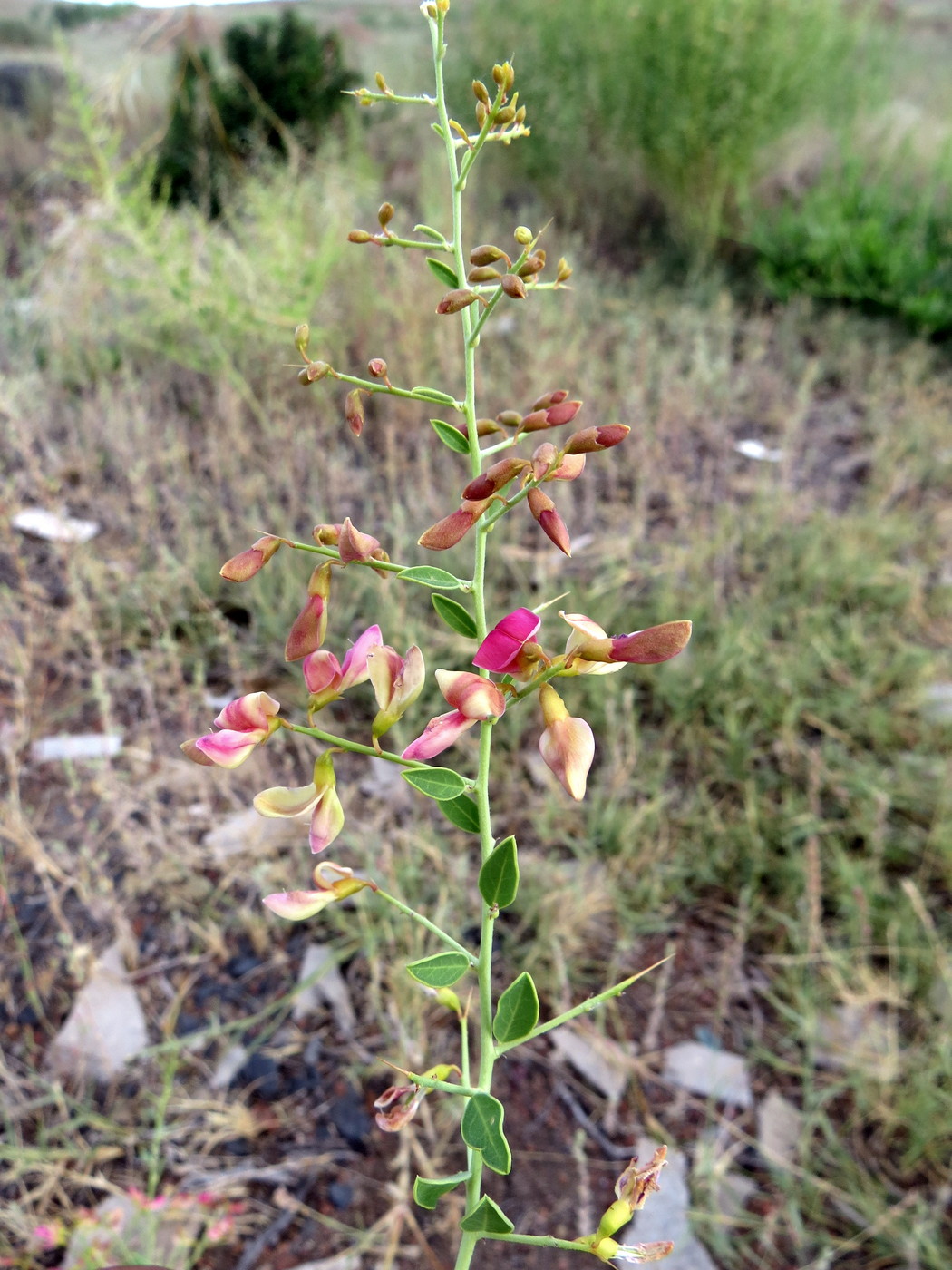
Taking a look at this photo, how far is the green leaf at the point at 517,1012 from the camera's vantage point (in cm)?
56

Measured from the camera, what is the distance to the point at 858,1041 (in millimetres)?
1493

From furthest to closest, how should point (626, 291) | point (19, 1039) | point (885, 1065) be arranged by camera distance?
point (626, 291) → point (19, 1039) → point (885, 1065)

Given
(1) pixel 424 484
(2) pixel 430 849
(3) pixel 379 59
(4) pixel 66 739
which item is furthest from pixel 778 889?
(3) pixel 379 59

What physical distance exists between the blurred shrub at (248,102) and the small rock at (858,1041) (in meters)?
4.74

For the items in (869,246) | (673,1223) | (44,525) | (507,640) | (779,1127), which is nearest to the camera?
(507,640)

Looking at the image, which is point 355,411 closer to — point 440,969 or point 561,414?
point 561,414

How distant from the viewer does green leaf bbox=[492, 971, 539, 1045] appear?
559 millimetres

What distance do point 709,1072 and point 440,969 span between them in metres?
1.17

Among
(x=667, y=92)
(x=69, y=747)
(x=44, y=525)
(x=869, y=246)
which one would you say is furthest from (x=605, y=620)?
(x=667, y=92)

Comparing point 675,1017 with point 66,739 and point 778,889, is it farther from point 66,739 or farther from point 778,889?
point 66,739

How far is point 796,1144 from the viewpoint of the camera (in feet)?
4.79

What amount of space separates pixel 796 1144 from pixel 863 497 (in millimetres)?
2247

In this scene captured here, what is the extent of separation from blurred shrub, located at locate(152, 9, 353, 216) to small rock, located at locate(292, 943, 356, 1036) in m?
4.37

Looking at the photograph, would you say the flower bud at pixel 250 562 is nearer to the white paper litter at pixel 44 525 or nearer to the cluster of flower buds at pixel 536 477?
the cluster of flower buds at pixel 536 477
